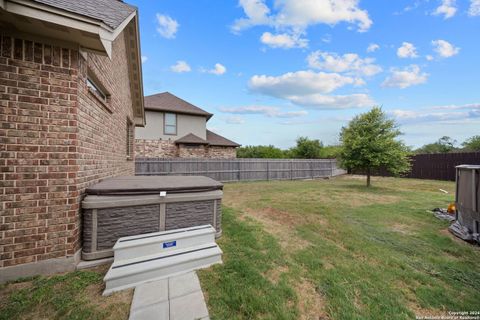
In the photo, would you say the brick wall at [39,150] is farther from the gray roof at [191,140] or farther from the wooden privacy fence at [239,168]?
the gray roof at [191,140]

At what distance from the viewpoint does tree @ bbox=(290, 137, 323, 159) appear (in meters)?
24.1

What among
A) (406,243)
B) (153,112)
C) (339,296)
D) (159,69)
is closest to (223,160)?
(153,112)

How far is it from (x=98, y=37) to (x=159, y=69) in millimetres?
16028

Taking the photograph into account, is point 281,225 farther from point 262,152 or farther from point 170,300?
point 262,152

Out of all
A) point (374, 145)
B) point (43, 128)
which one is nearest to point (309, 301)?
point (43, 128)

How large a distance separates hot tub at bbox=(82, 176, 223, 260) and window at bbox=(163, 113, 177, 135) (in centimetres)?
1421

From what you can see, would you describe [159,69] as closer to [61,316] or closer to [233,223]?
[233,223]

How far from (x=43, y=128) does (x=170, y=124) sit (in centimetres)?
1482

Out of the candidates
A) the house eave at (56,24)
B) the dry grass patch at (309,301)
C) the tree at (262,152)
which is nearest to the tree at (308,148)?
the tree at (262,152)

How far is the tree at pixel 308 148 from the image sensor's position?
79.1 ft

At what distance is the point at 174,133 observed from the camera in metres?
16.6

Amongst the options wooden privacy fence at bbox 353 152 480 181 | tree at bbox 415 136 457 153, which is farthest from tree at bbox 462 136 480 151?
wooden privacy fence at bbox 353 152 480 181

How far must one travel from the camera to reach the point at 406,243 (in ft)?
12.8

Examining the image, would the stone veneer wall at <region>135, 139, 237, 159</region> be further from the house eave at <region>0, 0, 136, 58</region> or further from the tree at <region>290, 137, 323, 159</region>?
the house eave at <region>0, 0, 136, 58</region>
